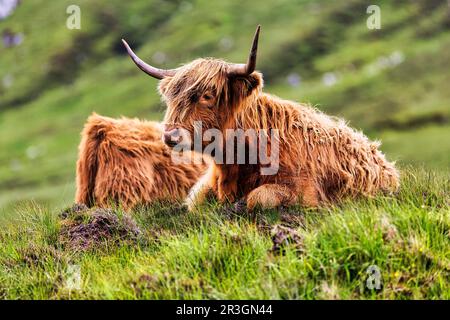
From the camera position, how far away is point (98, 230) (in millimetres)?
6363

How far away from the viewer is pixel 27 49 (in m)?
66.4

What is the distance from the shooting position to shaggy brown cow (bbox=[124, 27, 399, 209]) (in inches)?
277

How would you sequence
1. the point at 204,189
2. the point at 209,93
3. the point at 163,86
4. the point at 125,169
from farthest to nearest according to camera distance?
1. the point at 125,169
2. the point at 204,189
3. the point at 163,86
4. the point at 209,93

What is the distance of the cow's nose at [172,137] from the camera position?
684 centimetres

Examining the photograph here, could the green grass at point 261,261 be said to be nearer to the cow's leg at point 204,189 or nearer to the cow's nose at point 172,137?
the cow's nose at point 172,137

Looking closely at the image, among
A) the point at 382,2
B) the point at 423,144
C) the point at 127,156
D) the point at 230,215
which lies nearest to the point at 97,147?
the point at 127,156

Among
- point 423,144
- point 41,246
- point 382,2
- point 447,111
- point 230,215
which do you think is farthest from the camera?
point 382,2

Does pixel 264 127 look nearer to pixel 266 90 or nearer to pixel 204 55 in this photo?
pixel 266 90

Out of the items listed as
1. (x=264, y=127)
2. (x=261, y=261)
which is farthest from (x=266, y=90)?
(x=261, y=261)

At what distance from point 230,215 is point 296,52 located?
55941mm

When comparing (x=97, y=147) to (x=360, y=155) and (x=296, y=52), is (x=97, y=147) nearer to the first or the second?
(x=360, y=155)

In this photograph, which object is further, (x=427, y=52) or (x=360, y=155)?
(x=427, y=52)

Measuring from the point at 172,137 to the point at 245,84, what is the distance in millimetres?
878

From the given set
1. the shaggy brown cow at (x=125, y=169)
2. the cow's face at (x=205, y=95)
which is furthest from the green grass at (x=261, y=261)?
the shaggy brown cow at (x=125, y=169)
